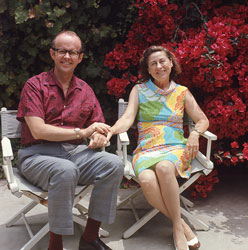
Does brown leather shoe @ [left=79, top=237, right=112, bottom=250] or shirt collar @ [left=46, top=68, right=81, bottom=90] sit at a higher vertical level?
shirt collar @ [left=46, top=68, right=81, bottom=90]

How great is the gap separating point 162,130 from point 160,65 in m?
0.55

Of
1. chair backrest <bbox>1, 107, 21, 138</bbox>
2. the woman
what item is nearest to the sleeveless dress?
the woman

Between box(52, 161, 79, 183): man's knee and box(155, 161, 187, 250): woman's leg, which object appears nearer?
box(52, 161, 79, 183): man's knee

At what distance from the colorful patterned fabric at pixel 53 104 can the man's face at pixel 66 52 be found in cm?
13

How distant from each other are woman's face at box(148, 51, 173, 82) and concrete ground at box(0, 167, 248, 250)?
129cm

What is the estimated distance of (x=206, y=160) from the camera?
2.80 metres

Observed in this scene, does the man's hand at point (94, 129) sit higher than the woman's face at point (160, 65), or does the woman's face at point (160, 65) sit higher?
the woman's face at point (160, 65)

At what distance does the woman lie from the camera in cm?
267

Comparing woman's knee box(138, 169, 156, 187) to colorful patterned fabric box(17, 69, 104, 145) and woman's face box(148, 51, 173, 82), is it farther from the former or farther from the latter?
woman's face box(148, 51, 173, 82)

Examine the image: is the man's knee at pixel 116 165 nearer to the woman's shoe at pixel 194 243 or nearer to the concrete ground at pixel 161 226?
the concrete ground at pixel 161 226

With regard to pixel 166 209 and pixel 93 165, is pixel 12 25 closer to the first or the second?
pixel 93 165

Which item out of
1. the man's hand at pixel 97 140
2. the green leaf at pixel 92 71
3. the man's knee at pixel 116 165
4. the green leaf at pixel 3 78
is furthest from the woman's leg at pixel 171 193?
the green leaf at pixel 3 78

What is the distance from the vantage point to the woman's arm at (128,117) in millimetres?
2930

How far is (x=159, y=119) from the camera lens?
3080mm
